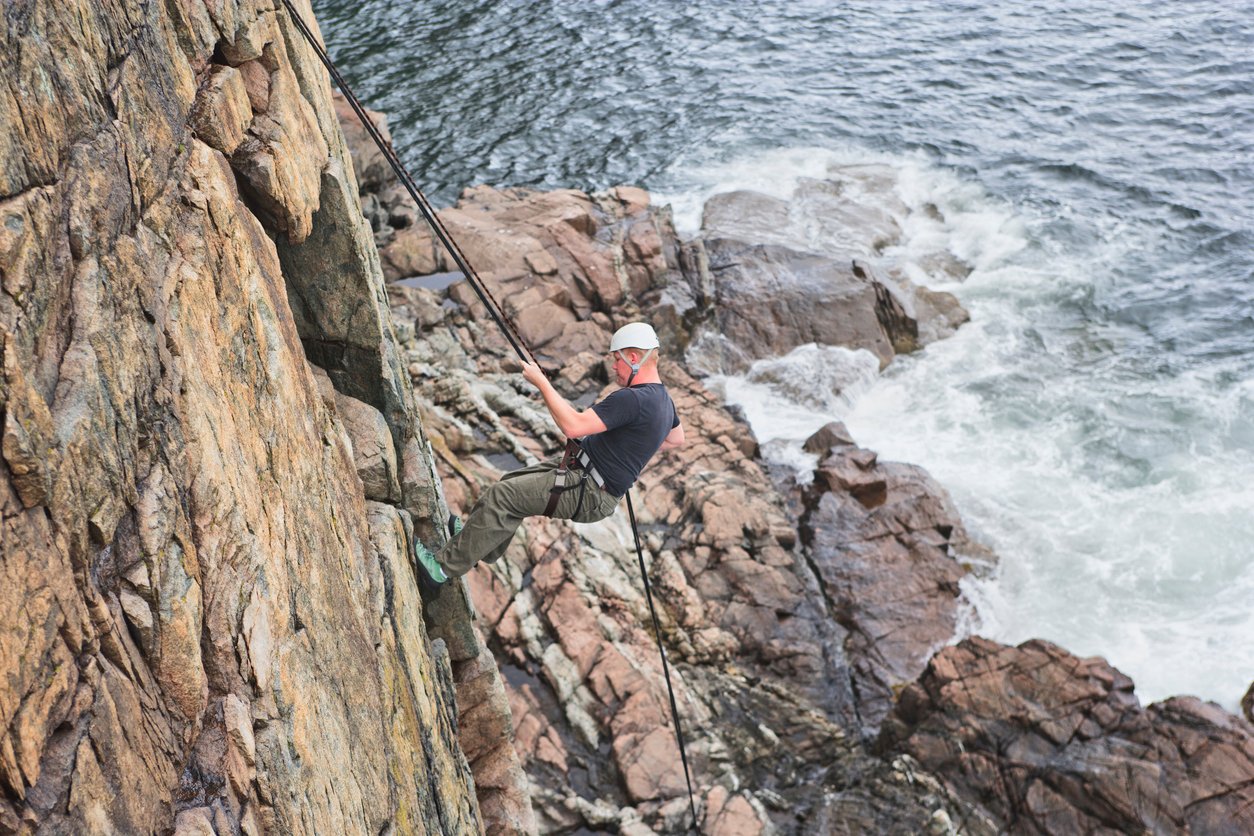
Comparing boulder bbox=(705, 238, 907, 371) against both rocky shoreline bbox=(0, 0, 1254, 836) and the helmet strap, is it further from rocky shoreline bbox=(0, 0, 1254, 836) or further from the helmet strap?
the helmet strap

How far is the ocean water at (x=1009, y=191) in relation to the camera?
Answer: 19.4 meters

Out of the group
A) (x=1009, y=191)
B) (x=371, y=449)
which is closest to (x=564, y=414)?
(x=371, y=449)

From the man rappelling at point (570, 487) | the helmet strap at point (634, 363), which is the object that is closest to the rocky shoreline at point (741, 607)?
the man rappelling at point (570, 487)

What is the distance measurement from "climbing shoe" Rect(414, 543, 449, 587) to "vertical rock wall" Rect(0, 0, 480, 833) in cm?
122

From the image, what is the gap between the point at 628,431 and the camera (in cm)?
881

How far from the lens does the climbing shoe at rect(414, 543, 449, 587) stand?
358 inches

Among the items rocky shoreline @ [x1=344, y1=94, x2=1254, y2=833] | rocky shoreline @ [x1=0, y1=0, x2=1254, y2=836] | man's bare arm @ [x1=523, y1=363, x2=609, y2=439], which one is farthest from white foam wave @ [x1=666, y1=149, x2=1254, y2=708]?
man's bare arm @ [x1=523, y1=363, x2=609, y2=439]

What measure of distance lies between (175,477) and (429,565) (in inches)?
184

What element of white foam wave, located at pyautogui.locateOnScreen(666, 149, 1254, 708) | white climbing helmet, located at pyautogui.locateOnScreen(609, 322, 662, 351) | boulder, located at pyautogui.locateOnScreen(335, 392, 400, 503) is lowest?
white foam wave, located at pyautogui.locateOnScreen(666, 149, 1254, 708)

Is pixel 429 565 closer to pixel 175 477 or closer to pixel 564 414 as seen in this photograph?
pixel 564 414

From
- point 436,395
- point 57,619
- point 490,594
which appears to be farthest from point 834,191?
point 57,619

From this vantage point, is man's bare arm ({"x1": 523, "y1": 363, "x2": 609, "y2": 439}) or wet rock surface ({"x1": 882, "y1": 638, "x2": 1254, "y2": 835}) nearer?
man's bare arm ({"x1": 523, "y1": 363, "x2": 609, "y2": 439})

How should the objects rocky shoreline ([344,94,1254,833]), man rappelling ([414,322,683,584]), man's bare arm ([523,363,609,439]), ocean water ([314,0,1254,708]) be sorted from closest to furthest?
man's bare arm ([523,363,609,439]), man rappelling ([414,322,683,584]), rocky shoreline ([344,94,1254,833]), ocean water ([314,0,1254,708])

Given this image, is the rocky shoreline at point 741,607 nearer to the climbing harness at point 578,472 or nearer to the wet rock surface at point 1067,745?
the wet rock surface at point 1067,745
